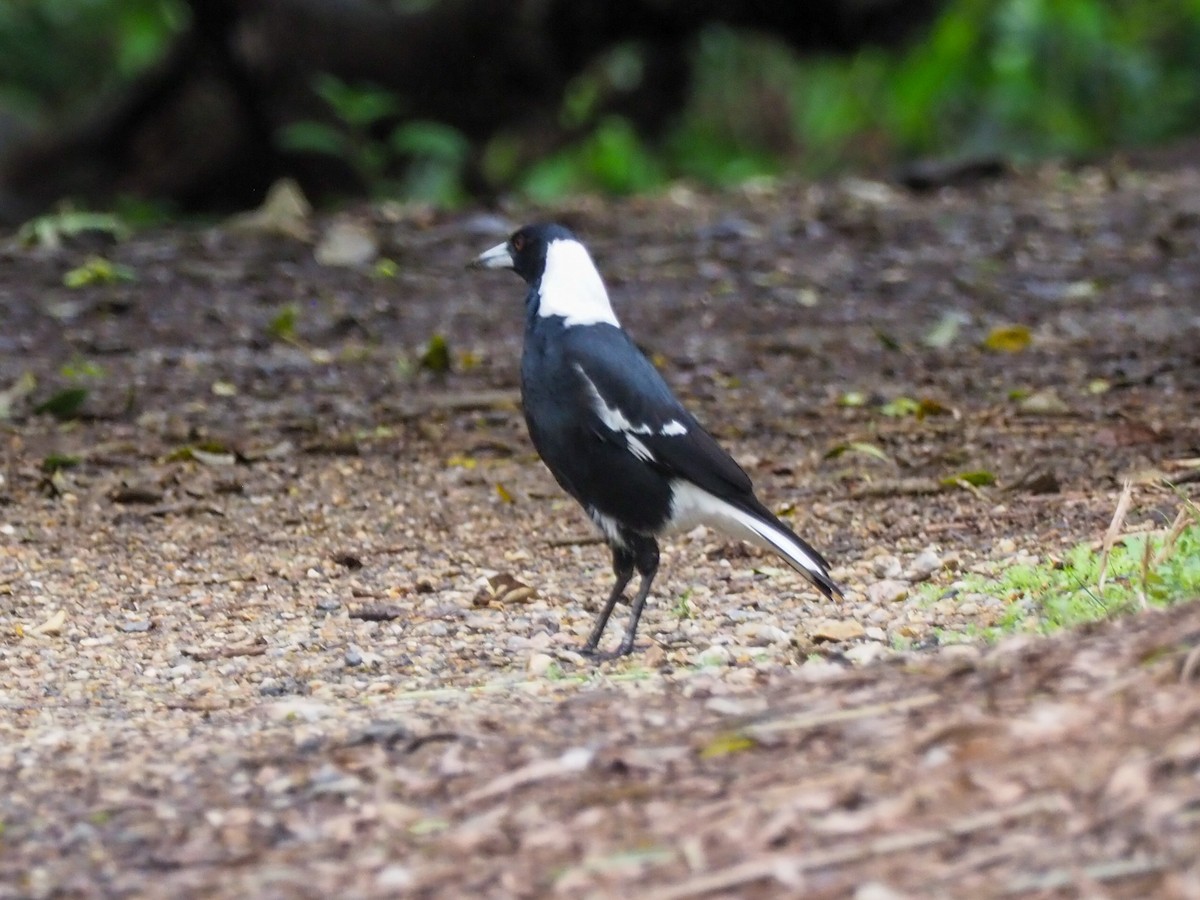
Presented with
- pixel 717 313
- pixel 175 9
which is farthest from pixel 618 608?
pixel 175 9

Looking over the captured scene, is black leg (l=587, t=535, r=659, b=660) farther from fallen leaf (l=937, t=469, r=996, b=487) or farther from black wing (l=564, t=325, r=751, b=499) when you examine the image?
fallen leaf (l=937, t=469, r=996, b=487)

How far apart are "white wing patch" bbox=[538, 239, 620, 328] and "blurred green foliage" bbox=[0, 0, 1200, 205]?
571cm

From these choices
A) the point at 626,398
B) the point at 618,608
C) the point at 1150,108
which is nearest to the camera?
the point at 626,398

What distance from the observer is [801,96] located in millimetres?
14984

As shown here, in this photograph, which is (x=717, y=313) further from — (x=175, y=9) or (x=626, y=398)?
(x=175, y=9)

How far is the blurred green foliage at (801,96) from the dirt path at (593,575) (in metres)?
1.78

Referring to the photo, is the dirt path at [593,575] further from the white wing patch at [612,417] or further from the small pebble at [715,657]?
the white wing patch at [612,417]

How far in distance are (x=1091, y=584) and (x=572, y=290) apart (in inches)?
61.3

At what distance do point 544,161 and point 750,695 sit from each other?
9.17 meters

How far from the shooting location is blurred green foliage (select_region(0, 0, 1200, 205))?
444 inches

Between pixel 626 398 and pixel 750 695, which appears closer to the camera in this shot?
pixel 750 695

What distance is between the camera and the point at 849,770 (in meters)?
2.77

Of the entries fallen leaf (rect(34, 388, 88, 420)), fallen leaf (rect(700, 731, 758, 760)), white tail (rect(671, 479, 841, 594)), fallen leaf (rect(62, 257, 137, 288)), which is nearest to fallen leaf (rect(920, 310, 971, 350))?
white tail (rect(671, 479, 841, 594))

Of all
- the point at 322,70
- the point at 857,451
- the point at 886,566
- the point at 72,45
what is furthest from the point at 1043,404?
the point at 72,45
